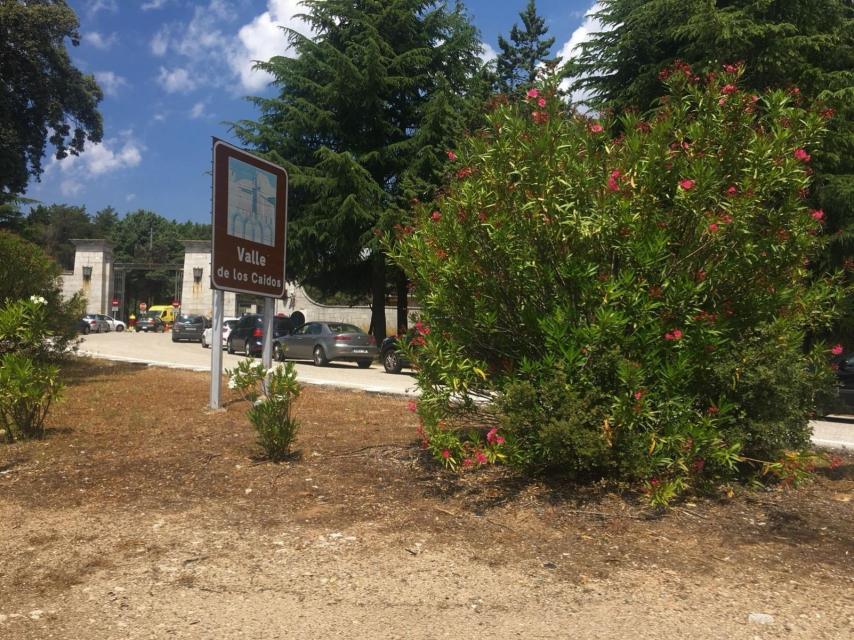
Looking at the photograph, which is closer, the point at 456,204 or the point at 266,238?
the point at 456,204

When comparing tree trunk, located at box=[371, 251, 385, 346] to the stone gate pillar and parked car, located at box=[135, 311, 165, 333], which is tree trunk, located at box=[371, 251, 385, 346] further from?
parked car, located at box=[135, 311, 165, 333]

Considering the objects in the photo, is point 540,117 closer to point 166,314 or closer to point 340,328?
point 340,328

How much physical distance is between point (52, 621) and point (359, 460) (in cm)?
362

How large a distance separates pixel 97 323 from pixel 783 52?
51436mm

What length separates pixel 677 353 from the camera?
549cm

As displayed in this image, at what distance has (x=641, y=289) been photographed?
541 centimetres

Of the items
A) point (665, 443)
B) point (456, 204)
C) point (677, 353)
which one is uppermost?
point (456, 204)

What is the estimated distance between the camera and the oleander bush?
17.7ft

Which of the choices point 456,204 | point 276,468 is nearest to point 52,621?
point 276,468

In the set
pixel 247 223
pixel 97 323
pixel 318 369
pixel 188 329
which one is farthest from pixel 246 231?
pixel 97 323

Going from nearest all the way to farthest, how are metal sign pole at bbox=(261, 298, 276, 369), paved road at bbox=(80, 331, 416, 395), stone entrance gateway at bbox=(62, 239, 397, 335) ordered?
metal sign pole at bbox=(261, 298, 276, 369)
paved road at bbox=(80, 331, 416, 395)
stone entrance gateway at bbox=(62, 239, 397, 335)

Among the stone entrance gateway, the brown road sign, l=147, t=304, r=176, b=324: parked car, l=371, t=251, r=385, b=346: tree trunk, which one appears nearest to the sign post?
the brown road sign

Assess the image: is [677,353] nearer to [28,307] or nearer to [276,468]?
[276,468]

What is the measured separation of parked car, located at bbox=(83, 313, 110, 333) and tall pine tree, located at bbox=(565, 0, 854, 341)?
4550cm
